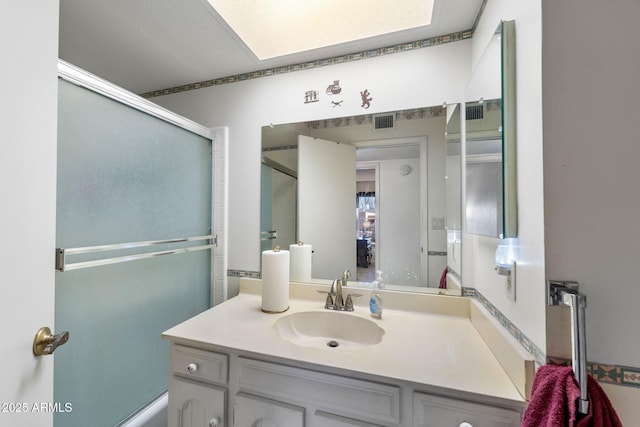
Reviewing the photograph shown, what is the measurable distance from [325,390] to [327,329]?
40cm

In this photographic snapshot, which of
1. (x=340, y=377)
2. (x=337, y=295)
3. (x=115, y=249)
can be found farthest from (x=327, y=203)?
(x=115, y=249)

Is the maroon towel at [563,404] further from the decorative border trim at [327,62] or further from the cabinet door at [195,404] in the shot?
the decorative border trim at [327,62]

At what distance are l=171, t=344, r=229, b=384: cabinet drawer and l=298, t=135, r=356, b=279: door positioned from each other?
2.12 feet

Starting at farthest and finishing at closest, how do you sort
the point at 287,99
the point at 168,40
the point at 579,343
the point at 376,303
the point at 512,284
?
1. the point at 287,99
2. the point at 168,40
3. the point at 376,303
4. the point at 512,284
5. the point at 579,343

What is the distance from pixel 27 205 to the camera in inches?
24.9

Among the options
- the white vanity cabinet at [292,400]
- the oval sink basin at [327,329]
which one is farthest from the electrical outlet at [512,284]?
the oval sink basin at [327,329]

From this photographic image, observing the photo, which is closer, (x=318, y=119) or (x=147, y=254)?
(x=147, y=254)

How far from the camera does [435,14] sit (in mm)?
1086

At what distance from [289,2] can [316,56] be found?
0.29m

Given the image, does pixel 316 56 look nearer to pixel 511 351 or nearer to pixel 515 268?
pixel 515 268

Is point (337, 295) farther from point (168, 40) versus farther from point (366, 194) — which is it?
point (168, 40)

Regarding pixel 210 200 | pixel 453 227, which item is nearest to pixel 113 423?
pixel 210 200

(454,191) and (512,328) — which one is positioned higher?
(454,191)

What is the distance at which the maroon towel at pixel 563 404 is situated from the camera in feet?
1.68
